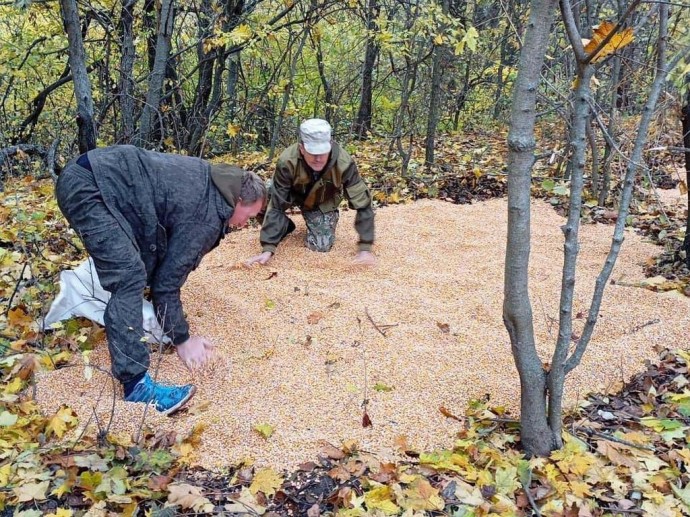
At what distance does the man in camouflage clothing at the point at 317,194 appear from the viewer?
12.7ft

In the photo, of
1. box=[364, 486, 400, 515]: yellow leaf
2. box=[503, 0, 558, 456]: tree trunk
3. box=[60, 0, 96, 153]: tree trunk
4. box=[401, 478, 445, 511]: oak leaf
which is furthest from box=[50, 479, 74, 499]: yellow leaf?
box=[60, 0, 96, 153]: tree trunk

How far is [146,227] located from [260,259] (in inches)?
57.1

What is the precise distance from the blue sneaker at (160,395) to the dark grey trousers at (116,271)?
6 centimetres

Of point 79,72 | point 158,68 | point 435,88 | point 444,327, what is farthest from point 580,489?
point 435,88

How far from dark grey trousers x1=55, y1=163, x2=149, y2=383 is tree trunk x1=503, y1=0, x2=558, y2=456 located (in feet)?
4.81

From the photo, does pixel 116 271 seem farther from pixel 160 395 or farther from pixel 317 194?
pixel 317 194

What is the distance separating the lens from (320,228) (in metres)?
4.20

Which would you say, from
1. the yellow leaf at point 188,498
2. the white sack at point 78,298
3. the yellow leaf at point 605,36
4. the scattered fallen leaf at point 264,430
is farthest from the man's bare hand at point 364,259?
the yellow leaf at point 605,36

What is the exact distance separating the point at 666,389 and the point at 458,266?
1.66 metres

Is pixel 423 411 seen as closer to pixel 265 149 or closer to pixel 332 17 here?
pixel 332 17

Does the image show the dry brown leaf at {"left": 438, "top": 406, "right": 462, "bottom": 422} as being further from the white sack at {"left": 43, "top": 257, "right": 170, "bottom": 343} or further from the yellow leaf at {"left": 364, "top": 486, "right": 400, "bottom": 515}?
the white sack at {"left": 43, "top": 257, "right": 170, "bottom": 343}

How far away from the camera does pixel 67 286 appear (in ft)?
9.78

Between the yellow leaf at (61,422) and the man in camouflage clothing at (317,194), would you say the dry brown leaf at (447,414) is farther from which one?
the man in camouflage clothing at (317,194)

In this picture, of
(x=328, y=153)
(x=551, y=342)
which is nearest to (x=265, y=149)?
(x=328, y=153)
